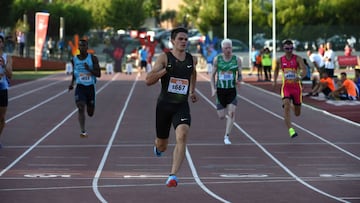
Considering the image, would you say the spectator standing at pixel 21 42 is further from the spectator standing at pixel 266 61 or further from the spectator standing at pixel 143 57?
the spectator standing at pixel 266 61

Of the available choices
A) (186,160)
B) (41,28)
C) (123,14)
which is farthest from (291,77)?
(123,14)

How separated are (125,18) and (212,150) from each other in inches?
2758

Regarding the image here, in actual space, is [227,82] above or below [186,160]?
above

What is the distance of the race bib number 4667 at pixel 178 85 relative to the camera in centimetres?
1080

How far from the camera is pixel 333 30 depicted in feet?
211

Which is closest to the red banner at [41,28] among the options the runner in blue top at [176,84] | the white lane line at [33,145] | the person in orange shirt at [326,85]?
the person in orange shirt at [326,85]

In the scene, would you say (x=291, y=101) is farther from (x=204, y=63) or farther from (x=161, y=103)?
(x=204, y=63)

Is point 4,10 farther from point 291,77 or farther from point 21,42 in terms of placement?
point 291,77

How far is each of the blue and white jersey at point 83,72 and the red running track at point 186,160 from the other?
43.3 inches

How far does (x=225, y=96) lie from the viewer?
16797 millimetres

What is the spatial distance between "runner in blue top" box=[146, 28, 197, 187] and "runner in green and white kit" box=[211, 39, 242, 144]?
5609mm

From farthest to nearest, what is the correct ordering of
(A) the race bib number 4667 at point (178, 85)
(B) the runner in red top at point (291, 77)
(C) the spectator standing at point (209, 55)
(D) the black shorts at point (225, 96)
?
(C) the spectator standing at point (209, 55), (B) the runner in red top at point (291, 77), (D) the black shorts at point (225, 96), (A) the race bib number 4667 at point (178, 85)

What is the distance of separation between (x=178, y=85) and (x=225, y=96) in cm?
604

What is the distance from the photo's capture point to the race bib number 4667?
425 inches
